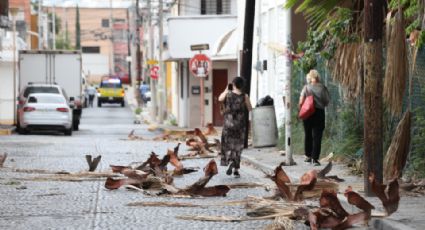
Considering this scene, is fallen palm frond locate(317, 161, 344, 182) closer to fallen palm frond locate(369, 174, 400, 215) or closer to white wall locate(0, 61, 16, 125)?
fallen palm frond locate(369, 174, 400, 215)

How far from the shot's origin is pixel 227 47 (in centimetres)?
4059

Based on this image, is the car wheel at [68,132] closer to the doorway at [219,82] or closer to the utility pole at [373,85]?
the doorway at [219,82]

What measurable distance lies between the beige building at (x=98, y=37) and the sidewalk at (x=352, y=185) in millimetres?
114472

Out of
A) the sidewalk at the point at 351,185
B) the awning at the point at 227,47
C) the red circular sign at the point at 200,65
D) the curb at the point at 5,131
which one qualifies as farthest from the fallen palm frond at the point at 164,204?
the awning at the point at 227,47

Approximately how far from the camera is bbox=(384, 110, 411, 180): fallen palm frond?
1388 centimetres

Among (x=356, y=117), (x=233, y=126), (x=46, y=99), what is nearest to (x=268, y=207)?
(x=233, y=126)

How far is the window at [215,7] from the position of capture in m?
49.9

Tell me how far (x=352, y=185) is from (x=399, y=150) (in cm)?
151

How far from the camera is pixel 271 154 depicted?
23.5 metres

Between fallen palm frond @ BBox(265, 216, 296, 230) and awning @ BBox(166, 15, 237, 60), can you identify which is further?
awning @ BBox(166, 15, 237, 60)

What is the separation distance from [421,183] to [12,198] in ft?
17.3

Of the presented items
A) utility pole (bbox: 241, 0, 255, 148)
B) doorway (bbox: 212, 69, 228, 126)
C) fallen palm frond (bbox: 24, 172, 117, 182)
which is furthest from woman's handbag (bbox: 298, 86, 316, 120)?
doorway (bbox: 212, 69, 228, 126)

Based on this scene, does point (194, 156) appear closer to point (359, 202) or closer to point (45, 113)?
point (359, 202)

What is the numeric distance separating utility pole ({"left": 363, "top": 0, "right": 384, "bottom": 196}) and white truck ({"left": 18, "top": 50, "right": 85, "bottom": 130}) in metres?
29.5
